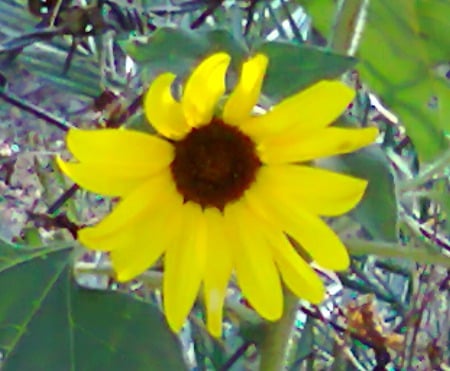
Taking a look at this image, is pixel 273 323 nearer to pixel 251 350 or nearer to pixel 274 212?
pixel 274 212

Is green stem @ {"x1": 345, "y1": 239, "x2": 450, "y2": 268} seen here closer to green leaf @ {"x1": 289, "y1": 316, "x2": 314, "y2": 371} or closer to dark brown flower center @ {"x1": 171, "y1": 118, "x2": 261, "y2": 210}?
dark brown flower center @ {"x1": 171, "y1": 118, "x2": 261, "y2": 210}

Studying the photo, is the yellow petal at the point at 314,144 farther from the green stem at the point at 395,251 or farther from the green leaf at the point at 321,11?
the green leaf at the point at 321,11

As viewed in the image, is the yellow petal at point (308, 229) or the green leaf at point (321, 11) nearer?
the yellow petal at point (308, 229)

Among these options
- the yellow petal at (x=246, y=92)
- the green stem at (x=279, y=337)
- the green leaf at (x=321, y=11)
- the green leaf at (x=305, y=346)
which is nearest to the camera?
the yellow petal at (x=246, y=92)

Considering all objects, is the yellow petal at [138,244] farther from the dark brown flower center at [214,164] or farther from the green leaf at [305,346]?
the green leaf at [305,346]

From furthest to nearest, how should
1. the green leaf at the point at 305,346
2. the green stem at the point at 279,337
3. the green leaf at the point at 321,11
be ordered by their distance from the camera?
the green leaf at the point at 305,346 < the green leaf at the point at 321,11 < the green stem at the point at 279,337

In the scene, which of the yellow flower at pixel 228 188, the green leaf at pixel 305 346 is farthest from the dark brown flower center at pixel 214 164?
the green leaf at pixel 305 346

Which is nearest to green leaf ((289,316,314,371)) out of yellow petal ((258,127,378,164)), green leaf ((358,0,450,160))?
green leaf ((358,0,450,160))

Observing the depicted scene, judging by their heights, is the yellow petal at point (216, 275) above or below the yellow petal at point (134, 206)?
below

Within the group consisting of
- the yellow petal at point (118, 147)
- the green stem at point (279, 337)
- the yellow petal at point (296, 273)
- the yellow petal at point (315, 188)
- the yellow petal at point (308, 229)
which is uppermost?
the yellow petal at point (118, 147)
